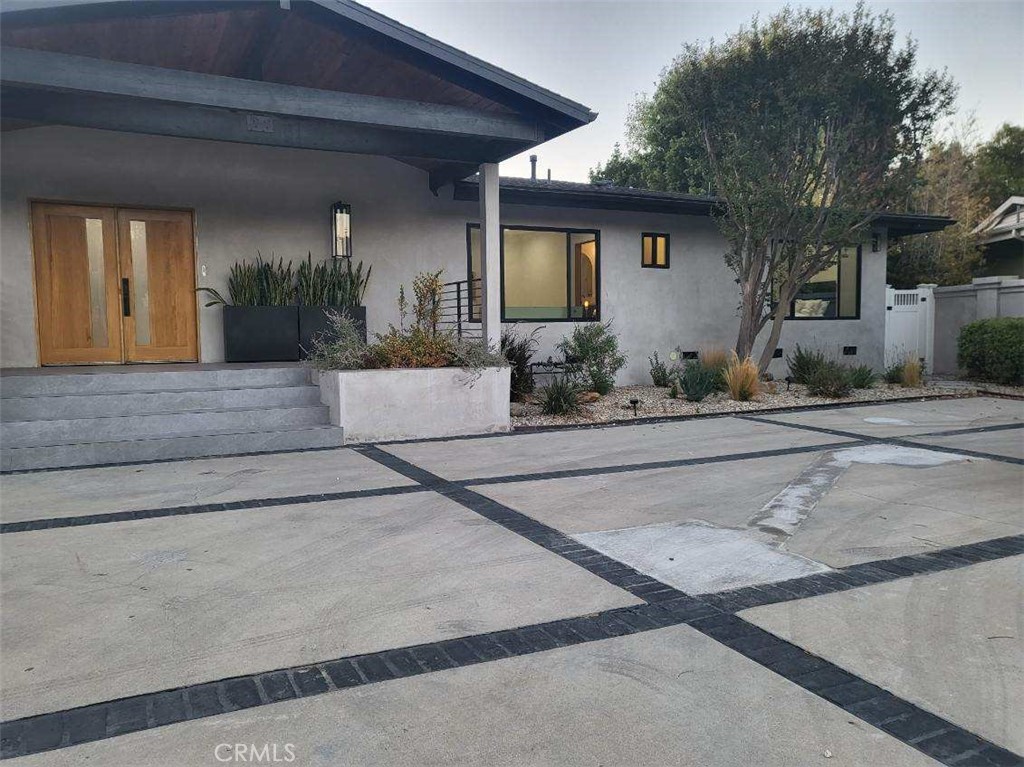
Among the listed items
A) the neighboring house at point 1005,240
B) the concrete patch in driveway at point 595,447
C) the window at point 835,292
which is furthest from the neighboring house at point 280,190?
the neighboring house at point 1005,240

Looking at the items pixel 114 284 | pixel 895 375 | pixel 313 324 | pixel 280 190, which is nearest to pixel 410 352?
pixel 313 324

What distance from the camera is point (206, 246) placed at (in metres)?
8.86

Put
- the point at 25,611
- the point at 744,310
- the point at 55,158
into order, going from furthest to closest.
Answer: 1. the point at 744,310
2. the point at 55,158
3. the point at 25,611

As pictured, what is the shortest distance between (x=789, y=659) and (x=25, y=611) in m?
2.95

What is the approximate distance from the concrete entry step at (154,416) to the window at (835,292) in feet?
31.6

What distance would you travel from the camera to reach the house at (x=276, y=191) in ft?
20.5

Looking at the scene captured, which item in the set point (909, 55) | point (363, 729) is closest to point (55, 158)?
point (363, 729)

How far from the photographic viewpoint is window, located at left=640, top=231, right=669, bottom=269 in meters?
11.6

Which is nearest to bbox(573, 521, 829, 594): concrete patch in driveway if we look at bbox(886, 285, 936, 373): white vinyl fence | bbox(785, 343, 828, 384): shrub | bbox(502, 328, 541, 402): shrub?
bbox(502, 328, 541, 402): shrub

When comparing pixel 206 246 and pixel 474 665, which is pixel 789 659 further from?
pixel 206 246

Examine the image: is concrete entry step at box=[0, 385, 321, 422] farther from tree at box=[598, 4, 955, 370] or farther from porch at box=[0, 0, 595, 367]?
tree at box=[598, 4, 955, 370]

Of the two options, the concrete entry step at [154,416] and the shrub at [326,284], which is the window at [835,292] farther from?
the concrete entry step at [154,416]

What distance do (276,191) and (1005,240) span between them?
63.4 ft

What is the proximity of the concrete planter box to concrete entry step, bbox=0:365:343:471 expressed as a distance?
0.91 feet
